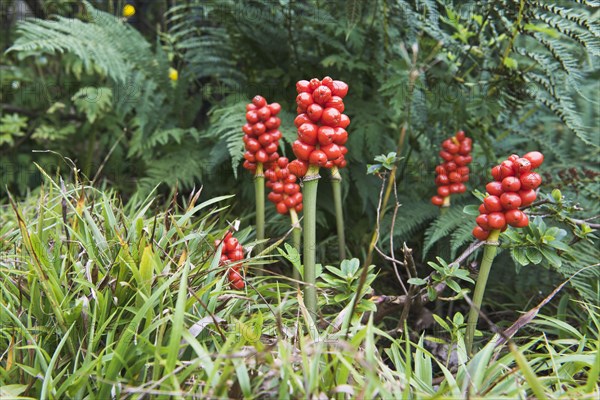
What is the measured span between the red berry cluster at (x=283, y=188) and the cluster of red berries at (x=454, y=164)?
58 centimetres

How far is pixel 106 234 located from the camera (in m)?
1.86

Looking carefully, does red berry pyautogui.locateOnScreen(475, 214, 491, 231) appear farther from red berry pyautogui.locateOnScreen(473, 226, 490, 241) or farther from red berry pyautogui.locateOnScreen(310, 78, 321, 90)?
red berry pyautogui.locateOnScreen(310, 78, 321, 90)

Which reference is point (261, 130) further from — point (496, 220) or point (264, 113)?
point (496, 220)

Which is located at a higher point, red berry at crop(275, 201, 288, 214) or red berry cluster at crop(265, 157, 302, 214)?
red berry cluster at crop(265, 157, 302, 214)

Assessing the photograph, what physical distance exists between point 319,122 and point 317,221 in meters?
0.95

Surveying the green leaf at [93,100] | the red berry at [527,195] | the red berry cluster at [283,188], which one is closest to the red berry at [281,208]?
the red berry cluster at [283,188]

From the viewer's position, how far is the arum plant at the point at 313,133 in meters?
1.53

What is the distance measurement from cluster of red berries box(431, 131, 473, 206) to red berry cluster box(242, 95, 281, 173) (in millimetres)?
664

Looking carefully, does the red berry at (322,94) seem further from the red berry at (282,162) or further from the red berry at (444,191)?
the red berry at (444,191)

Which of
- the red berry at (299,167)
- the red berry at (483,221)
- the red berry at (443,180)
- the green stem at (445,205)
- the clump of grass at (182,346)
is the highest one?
the red berry at (299,167)

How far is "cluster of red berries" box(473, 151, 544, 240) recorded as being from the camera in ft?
4.72

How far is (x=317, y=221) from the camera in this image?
8.10 ft

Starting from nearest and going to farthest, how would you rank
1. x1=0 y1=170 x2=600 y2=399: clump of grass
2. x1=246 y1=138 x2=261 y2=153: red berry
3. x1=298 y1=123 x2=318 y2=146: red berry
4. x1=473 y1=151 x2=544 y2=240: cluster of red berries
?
x1=0 y1=170 x2=600 y2=399: clump of grass, x1=473 y1=151 x2=544 y2=240: cluster of red berries, x1=298 y1=123 x2=318 y2=146: red berry, x1=246 y1=138 x2=261 y2=153: red berry

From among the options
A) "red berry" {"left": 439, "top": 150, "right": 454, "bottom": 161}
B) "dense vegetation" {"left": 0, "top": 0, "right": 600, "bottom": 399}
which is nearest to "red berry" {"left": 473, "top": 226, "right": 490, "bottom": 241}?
"dense vegetation" {"left": 0, "top": 0, "right": 600, "bottom": 399}
